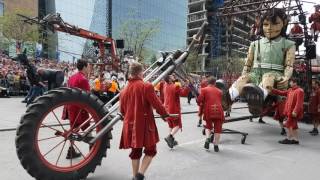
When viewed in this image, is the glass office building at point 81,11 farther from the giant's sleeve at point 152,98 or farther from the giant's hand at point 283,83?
the giant's sleeve at point 152,98

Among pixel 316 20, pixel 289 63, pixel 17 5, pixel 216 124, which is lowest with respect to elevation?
pixel 216 124

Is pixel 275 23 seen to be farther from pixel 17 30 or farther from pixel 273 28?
pixel 17 30

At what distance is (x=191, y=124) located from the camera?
13.4 meters

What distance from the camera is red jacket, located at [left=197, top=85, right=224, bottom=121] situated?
8.70m

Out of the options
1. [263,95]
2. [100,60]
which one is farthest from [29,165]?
[100,60]

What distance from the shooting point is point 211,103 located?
28.6ft

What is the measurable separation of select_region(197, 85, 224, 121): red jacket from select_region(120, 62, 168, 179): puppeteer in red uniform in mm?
3111

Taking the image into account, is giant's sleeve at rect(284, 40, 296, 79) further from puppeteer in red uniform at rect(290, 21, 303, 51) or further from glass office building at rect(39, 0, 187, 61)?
glass office building at rect(39, 0, 187, 61)

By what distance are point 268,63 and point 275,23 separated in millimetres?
1123

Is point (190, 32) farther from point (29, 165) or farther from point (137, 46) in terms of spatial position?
point (29, 165)

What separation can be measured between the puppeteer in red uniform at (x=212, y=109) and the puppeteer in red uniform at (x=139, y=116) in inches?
122

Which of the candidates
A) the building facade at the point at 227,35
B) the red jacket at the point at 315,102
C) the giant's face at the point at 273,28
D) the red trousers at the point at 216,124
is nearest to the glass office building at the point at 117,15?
the building facade at the point at 227,35

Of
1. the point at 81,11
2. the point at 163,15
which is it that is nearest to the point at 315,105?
the point at 81,11

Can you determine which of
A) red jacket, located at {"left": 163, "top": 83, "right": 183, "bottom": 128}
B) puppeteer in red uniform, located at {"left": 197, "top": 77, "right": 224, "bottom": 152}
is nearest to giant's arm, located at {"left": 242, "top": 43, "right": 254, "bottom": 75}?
puppeteer in red uniform, located at {"left": 197, "top": 77, "right": 224, "bottom": 152}
